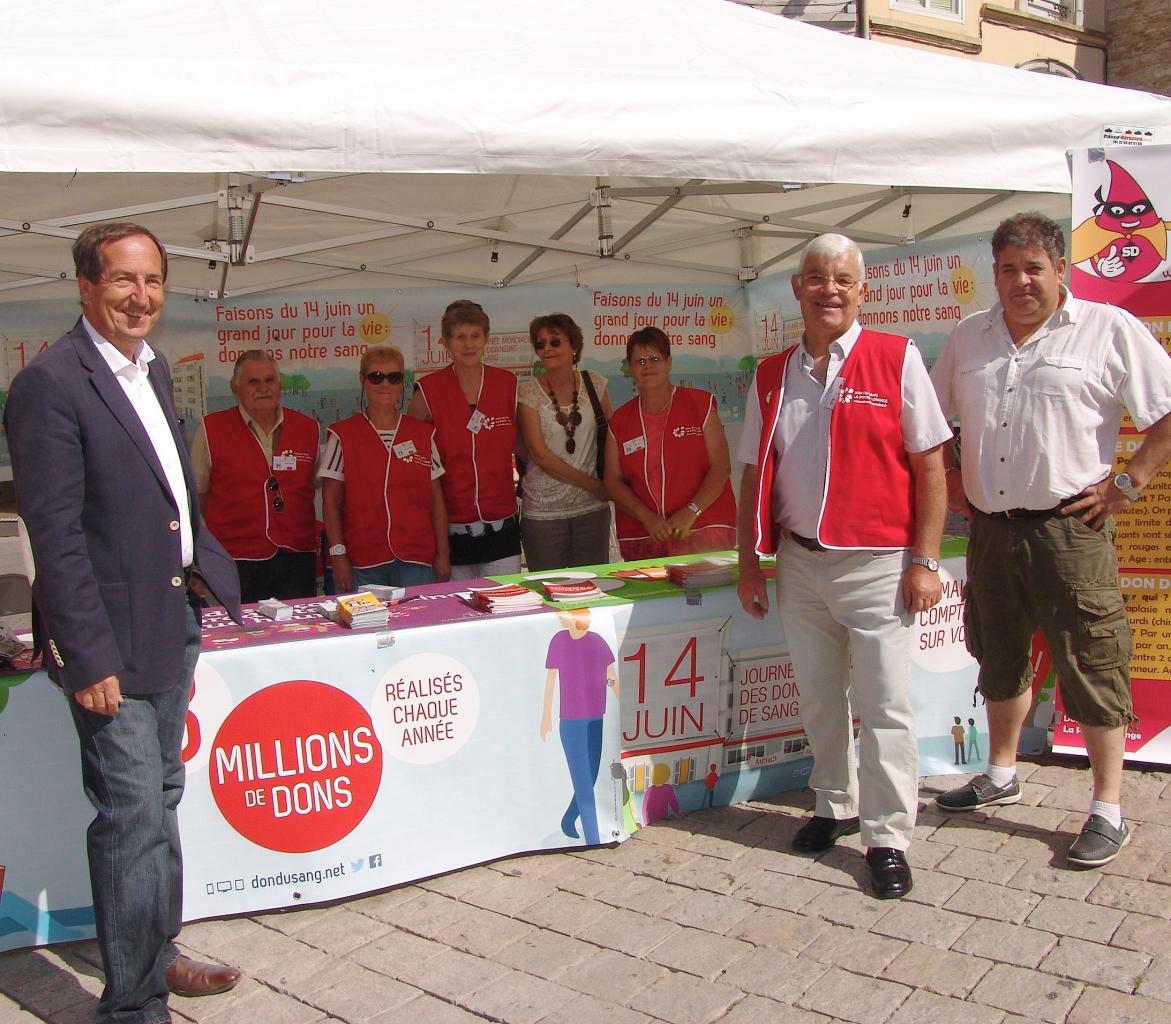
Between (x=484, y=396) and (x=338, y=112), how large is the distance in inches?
71.8

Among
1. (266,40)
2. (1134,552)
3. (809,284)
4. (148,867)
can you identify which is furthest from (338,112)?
(1134,552)

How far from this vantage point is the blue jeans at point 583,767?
3.18m

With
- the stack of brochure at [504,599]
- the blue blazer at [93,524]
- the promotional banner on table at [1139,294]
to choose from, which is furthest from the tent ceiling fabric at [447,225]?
the blue blazer at [93,524]

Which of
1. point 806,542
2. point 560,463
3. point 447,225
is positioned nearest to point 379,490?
point 560,463

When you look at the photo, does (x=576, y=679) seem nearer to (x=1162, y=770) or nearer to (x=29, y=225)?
(x=1162, y=770)

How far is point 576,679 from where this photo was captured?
3176 millimetres

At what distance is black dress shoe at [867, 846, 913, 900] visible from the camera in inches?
111

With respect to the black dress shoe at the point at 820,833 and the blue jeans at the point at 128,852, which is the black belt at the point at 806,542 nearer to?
the black dress shoe at the point at 820,833

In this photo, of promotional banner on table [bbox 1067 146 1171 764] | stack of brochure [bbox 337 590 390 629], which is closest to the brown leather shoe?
stack of brochure [bbox 337 590 390 629]

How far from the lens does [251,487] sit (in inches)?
170

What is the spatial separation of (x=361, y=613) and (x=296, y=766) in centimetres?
46

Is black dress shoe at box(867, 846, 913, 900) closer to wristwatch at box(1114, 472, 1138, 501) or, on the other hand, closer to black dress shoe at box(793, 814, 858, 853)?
black dress shoe at box(793, 814, 858, 853)

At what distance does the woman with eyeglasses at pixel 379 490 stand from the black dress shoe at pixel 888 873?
206 cm

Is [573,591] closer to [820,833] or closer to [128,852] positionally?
[820,833]
